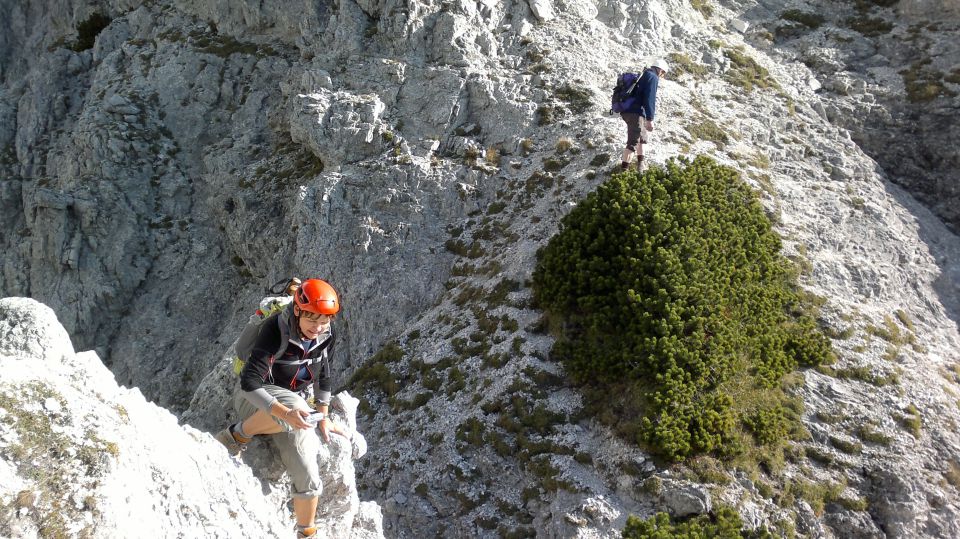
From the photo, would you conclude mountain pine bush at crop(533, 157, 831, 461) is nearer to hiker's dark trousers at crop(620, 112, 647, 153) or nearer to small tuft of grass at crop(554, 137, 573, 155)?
hiker's dark trousers at crop(620, 112, 647, 153)

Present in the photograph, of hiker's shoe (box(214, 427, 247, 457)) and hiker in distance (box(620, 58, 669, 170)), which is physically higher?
hiker in distance (box(620, 58, 669, 170))

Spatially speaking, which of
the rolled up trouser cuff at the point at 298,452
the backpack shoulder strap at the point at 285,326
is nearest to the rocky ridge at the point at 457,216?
the rolled up trouser cuff at the point at 298,452

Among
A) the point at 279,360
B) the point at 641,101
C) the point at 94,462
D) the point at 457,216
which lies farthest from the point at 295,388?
the point at 457,216

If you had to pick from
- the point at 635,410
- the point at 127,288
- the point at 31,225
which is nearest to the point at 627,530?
the point at 635,410

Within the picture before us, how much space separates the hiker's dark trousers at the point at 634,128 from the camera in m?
18.2

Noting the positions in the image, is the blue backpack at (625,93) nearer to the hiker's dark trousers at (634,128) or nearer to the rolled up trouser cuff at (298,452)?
the hiker's dark trousers at (634,128)

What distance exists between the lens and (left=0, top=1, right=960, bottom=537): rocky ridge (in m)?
13.9

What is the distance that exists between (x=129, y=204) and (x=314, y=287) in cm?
2713

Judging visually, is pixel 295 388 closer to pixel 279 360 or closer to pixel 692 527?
pixel 279 360

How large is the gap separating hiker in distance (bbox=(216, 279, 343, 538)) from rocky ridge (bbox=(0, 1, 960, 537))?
5.41m

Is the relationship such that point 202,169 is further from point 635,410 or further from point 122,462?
point 122,462

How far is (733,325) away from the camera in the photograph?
1489 centimetres

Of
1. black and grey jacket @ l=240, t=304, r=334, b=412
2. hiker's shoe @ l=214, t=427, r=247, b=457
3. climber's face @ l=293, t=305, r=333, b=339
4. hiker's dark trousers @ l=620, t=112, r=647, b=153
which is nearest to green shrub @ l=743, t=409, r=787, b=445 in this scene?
hiker's dark trousers @ l=620, t=112, r=647, b=153

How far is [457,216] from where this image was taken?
2230 centimetres
